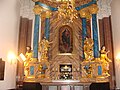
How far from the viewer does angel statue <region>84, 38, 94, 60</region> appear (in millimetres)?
9719

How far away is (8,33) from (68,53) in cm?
389

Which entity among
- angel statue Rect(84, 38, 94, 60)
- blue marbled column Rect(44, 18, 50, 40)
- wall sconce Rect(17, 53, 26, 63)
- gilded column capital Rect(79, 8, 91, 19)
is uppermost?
gilded column capital Rect(79, 8, 91, 19)

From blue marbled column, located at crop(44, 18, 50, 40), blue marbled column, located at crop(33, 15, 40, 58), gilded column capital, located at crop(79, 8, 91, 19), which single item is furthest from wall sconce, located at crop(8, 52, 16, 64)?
gilded column capital, located at crop(79, 8, 91, 19)

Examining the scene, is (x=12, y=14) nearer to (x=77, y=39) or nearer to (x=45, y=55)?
(x=45, y=55)

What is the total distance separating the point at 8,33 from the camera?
819 centimetres

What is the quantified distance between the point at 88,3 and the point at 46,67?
4.79 meters

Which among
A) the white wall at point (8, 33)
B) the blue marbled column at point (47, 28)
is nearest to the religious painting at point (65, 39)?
the blue marbled column at point (47, 28)

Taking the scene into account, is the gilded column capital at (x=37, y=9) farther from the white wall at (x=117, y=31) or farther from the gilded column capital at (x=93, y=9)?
the white wall at (x=117, y=31)

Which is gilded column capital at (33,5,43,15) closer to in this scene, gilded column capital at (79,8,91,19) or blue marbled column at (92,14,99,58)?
gilded column capital at (79,8,91,19)

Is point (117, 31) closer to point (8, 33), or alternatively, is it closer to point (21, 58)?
point (21, 58)

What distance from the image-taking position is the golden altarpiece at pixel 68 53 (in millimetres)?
9461

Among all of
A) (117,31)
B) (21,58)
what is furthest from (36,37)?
(117,31)

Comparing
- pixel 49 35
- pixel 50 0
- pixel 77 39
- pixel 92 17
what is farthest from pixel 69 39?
pixel 50 0

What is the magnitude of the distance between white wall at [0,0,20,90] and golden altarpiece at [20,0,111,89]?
1.08 metres
